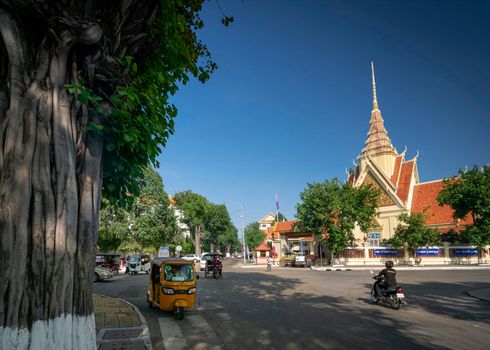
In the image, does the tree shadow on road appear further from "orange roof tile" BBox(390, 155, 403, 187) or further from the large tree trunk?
"orange roof tile" BBox(390, 155, 403, 187)

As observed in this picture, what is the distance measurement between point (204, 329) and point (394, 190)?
38.1 meters

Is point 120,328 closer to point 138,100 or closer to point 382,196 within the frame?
point 138,100

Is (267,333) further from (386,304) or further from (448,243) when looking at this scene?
(448,243)

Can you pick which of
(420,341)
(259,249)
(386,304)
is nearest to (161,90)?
(420,341)

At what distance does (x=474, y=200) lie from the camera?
101 feet

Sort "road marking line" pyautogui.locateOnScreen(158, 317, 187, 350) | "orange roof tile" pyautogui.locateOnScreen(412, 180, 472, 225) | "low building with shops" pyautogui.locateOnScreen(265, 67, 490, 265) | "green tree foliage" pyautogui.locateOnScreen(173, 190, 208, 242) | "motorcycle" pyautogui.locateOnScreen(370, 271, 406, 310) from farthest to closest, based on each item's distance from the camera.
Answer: "green tree foliage" pyautogui.locateOnScreen(173, 190, 208, 242) → "orange roof tile" pyautogui.locateOnScreen(412, 180, 472, 225) → "low building with shops" pyautogui.locateOnScreen(265, 67, 490, 265) → "motorcycle" pyautogui.locateOnScreen(370, 271, 406, 310) → "road marking line" pyautogui.locateOnScreen(158, 317, 187, 350)

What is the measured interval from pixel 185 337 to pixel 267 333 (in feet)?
6.04

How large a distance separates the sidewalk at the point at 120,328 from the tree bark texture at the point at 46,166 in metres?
2.28

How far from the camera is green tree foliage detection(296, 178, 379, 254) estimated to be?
35.8 meters

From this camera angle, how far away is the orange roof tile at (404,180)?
Answer: 41.6m

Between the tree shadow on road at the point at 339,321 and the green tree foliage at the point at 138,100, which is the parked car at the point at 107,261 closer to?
the tree shadow on road at the point at 339,321

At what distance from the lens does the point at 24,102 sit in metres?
4.79

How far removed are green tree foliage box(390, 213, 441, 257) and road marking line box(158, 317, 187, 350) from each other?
30.0 meters

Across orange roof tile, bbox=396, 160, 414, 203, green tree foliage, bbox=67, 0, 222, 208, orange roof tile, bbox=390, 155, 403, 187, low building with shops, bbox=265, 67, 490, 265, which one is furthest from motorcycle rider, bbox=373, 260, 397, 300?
orange roof tile, bbox=390, 155, 403, 187
